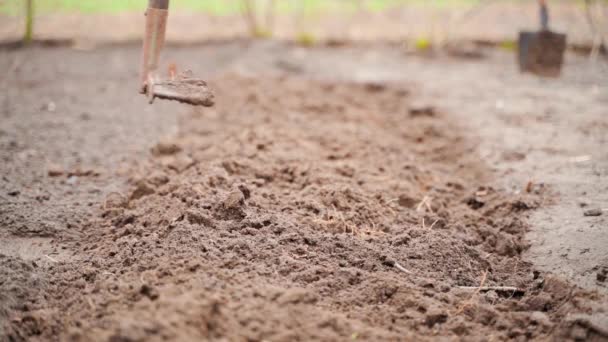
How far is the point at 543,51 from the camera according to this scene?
186 inches

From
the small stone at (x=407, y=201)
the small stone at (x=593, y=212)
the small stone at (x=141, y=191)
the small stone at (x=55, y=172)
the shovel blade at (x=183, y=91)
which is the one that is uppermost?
the shovel blade at (x=183, y=91)

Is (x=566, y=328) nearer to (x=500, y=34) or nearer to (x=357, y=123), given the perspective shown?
(x=357, y=123)

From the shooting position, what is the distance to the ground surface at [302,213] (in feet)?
7.08

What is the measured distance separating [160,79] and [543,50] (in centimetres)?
327

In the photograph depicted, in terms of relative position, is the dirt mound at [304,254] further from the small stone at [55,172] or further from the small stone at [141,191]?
the small stone at [55,172]

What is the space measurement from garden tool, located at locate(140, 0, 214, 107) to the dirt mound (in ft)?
1.70

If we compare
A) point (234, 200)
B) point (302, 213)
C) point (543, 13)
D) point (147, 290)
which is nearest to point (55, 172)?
point (234, 200)

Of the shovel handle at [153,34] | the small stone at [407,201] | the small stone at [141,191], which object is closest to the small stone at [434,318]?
the small stone at [407,201]

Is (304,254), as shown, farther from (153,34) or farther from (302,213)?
(153,34)

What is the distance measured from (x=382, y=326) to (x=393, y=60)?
5.46 m

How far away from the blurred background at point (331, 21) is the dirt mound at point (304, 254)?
392cm

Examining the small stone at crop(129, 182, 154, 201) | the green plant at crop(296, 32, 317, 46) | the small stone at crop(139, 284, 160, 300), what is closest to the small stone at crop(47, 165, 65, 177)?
the small stone at crop(129, 182, 154, 201)

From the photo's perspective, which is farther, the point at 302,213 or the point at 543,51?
the point at 543,51

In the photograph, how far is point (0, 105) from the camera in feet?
15.9
